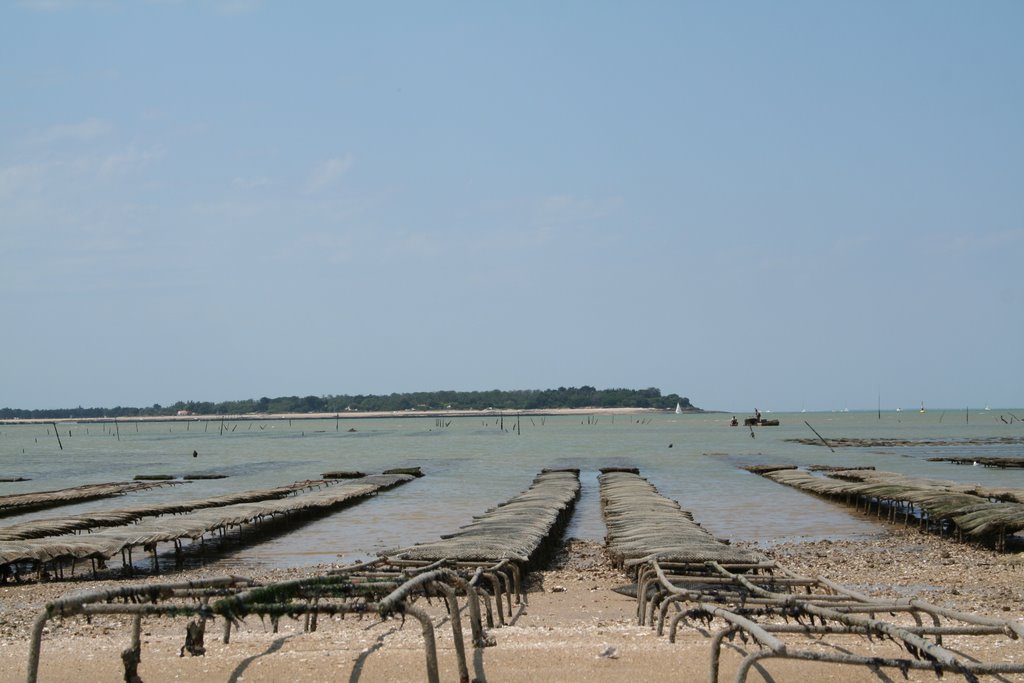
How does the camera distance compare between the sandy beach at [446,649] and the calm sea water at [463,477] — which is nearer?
the sandy beach at [446,649]

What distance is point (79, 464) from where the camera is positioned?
179 feet

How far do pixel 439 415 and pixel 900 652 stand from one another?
19388 cm

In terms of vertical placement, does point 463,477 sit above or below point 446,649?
below

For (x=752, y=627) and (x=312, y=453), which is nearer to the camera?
(x=752, y=627)

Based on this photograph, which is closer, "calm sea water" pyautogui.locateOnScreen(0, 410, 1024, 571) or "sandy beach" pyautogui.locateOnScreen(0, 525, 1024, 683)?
"sandy beach" pyautogui.locateOnScreen(0, 525, 1024, 683)

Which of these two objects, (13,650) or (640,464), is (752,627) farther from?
(640,464)

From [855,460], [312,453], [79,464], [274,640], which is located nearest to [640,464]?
[855,460]

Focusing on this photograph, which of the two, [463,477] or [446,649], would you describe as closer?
[446,649]

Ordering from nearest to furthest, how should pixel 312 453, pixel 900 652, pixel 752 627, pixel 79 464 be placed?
pixel 752 627 → pixel 900 652 → pixel 79 464 → pixel 312 453

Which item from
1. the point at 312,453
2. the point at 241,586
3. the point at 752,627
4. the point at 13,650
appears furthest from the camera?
the point at 312,453

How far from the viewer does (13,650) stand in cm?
810

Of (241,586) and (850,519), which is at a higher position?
(241,586)

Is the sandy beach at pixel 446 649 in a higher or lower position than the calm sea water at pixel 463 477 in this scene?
higher

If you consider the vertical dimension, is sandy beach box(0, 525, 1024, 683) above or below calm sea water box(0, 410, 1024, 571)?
above
